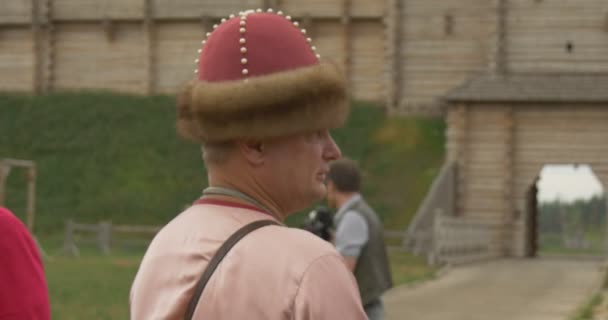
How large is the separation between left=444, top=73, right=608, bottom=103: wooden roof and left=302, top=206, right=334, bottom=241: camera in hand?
24.3 m

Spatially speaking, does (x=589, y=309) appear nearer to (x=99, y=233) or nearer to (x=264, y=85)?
(x=264, y=85)

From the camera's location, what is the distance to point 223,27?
2.67 meters

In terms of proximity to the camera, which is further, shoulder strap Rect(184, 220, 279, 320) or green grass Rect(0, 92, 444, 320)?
green grass Rect(0, 92, 444, 320)

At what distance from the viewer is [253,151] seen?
2.62 metres

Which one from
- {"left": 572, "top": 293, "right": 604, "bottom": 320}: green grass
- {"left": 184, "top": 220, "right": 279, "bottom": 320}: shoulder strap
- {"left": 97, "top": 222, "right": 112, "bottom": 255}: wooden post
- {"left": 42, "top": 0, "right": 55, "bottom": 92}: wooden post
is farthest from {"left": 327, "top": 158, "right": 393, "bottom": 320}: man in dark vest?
{"left": 42, "top": 0, "right": 55, "bottom": 92}: wooden post

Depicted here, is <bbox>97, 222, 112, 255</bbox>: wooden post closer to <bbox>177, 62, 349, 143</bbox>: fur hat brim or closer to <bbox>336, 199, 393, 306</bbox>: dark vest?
<bbox>336, 199, 393, 306</bbox>: dark vest

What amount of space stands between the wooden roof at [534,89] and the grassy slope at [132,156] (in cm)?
232

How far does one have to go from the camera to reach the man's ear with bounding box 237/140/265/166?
2613 millimetres

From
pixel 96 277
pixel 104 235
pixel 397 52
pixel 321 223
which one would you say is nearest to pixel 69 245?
pixel 104 235

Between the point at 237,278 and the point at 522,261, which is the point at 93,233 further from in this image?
the point at 237,278

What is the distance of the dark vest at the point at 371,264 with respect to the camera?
773 centimetres

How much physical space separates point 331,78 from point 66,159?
3442 cm

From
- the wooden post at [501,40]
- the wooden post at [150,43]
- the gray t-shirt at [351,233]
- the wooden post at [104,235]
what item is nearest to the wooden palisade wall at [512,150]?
the wooden post at [501,40]

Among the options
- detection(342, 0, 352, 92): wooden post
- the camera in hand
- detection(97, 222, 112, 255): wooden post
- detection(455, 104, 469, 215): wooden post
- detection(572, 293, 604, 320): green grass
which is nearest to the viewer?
the camera in hand
